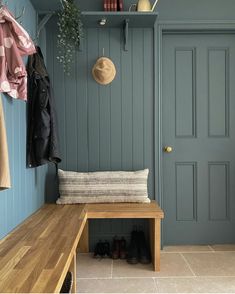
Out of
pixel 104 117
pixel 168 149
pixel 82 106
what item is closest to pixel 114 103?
pixel 104 117

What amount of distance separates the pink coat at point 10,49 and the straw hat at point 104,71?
3.35 ft

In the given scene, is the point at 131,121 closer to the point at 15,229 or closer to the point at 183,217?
the point at 183,217

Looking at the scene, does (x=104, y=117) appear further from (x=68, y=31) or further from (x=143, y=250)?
(x=143, y=250)

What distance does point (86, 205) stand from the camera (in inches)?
114

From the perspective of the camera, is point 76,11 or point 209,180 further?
point 209,180

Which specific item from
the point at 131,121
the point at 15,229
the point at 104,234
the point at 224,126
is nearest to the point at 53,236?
the point at 15,229

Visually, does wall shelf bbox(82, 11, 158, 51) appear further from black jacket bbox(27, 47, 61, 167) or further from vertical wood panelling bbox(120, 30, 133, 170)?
black jacket bbox(27, 47, 61, 167)

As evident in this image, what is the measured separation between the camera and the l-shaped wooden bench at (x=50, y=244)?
1374 millimetres

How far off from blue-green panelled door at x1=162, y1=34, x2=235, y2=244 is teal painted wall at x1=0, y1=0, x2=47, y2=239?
4.26 feet

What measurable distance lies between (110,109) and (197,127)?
0.87 metres

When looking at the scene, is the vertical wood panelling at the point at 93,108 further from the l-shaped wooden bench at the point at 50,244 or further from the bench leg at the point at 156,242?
the bench leg at the point at 156,242

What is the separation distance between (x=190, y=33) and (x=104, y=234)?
6.94 ft

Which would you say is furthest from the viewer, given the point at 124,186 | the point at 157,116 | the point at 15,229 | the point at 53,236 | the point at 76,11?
the point at 157,116

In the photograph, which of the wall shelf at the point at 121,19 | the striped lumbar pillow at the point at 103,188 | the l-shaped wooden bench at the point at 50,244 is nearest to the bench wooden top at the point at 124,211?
the l-shaped wooden bench at the point at 50,244
